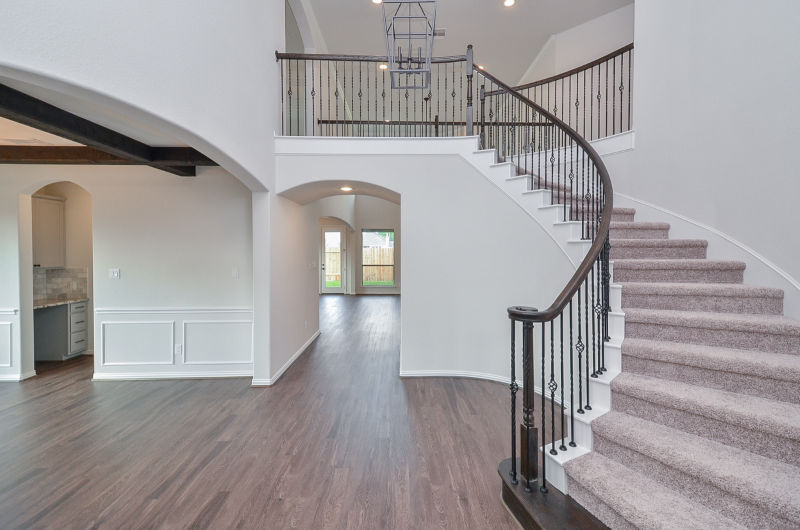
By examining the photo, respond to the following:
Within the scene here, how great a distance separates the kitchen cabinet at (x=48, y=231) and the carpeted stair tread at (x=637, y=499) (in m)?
6.65

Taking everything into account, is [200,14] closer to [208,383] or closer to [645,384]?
[208,383]

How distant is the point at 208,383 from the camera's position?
13.6 feet

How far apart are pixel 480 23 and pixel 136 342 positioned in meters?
7.16

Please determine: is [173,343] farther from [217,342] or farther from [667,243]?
[667,243]

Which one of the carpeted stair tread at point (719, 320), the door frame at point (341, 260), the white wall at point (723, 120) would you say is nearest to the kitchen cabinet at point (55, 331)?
the carpeted stair tread at point (719, 320)

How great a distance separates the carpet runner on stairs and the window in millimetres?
10477

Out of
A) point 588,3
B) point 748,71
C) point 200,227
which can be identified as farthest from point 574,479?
point 588,3

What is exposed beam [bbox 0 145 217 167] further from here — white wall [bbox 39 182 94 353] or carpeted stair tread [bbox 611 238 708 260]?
carpeted stair tread [bbox 611 238 708 260]

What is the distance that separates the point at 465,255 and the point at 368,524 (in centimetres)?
288

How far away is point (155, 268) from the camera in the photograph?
14.2 feet

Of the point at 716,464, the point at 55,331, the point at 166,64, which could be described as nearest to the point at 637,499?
the point at 716,464

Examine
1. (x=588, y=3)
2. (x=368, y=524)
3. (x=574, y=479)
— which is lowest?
(x=368, y=524)

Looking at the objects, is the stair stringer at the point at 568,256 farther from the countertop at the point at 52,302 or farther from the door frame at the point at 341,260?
the door frame at the point at 341,260

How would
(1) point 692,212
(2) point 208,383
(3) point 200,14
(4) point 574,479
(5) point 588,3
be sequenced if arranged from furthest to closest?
(5) point 588,3 → (2) point 208,383 → (1) point 692,212 → (3) point 200,14 → (4) point 574,479
